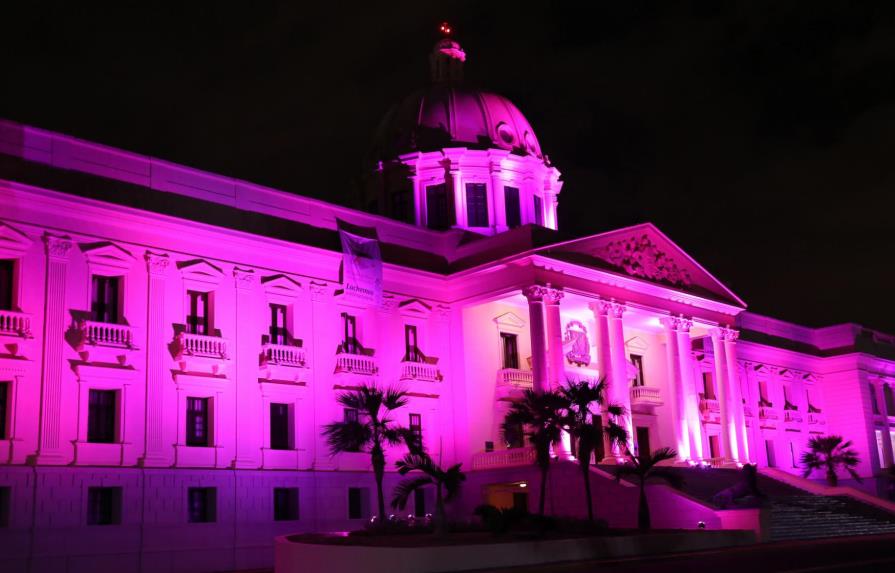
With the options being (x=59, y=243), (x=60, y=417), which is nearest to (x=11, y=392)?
(x=60, y=417)

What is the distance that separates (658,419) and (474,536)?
27.6 metres

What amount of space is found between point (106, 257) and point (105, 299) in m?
1.37

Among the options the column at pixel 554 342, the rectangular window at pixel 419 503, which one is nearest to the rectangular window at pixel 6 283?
the rectangular window at pixel 419 503

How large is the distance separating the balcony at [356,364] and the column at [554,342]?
7013mm

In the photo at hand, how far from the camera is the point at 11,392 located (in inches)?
1196

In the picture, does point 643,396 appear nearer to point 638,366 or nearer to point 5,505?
point 638,366

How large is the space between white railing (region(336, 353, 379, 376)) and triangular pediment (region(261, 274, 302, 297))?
120 inches

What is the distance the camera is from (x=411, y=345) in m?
43.0

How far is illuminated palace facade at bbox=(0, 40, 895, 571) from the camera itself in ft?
103

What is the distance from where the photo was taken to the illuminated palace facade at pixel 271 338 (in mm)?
31266

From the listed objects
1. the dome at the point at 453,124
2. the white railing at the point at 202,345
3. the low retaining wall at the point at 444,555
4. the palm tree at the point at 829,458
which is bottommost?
the low retaining wall at the point at 444,555

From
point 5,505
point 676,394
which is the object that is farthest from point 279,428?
point 676,394

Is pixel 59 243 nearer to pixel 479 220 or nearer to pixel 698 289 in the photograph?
pixel 479 220

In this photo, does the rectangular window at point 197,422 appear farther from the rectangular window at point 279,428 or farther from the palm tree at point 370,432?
the palm tree at point 370,432
